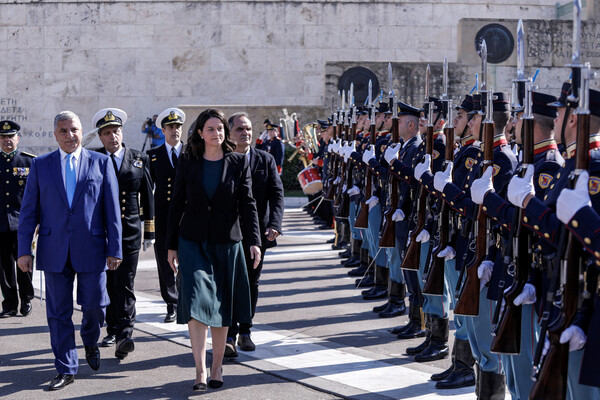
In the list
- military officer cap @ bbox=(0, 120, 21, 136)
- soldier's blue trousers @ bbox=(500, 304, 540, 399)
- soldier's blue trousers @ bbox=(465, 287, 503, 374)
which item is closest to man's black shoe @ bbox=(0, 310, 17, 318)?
military officer cap @ bbox=(0, 120, 21, 136)

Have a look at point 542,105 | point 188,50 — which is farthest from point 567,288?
point 188,50

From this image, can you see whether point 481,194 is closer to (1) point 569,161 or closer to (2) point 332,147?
(1) point 569,161

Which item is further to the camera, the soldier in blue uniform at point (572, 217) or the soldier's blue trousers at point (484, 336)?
the soldier's blue trousers at point (484, 336)

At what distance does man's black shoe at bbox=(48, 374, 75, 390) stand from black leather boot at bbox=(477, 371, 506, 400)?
9.37 feet

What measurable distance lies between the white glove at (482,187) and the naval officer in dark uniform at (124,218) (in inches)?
132

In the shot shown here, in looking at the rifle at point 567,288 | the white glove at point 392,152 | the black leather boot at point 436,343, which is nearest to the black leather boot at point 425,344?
the black leather boot at point 436,343

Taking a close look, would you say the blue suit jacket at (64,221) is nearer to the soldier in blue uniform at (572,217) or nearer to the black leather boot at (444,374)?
the black leather boot at (444,374)

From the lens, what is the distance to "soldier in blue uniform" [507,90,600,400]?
376cm

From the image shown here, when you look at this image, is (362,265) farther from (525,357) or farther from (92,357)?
(525,357)

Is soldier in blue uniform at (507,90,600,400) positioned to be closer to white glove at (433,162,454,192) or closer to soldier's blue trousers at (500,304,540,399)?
soldier's blue trousers at (500,304,540,399)

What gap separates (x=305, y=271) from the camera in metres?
11.9

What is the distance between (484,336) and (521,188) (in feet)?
4.69

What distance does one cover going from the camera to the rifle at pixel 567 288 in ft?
12.4

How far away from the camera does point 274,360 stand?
6.93 meters
